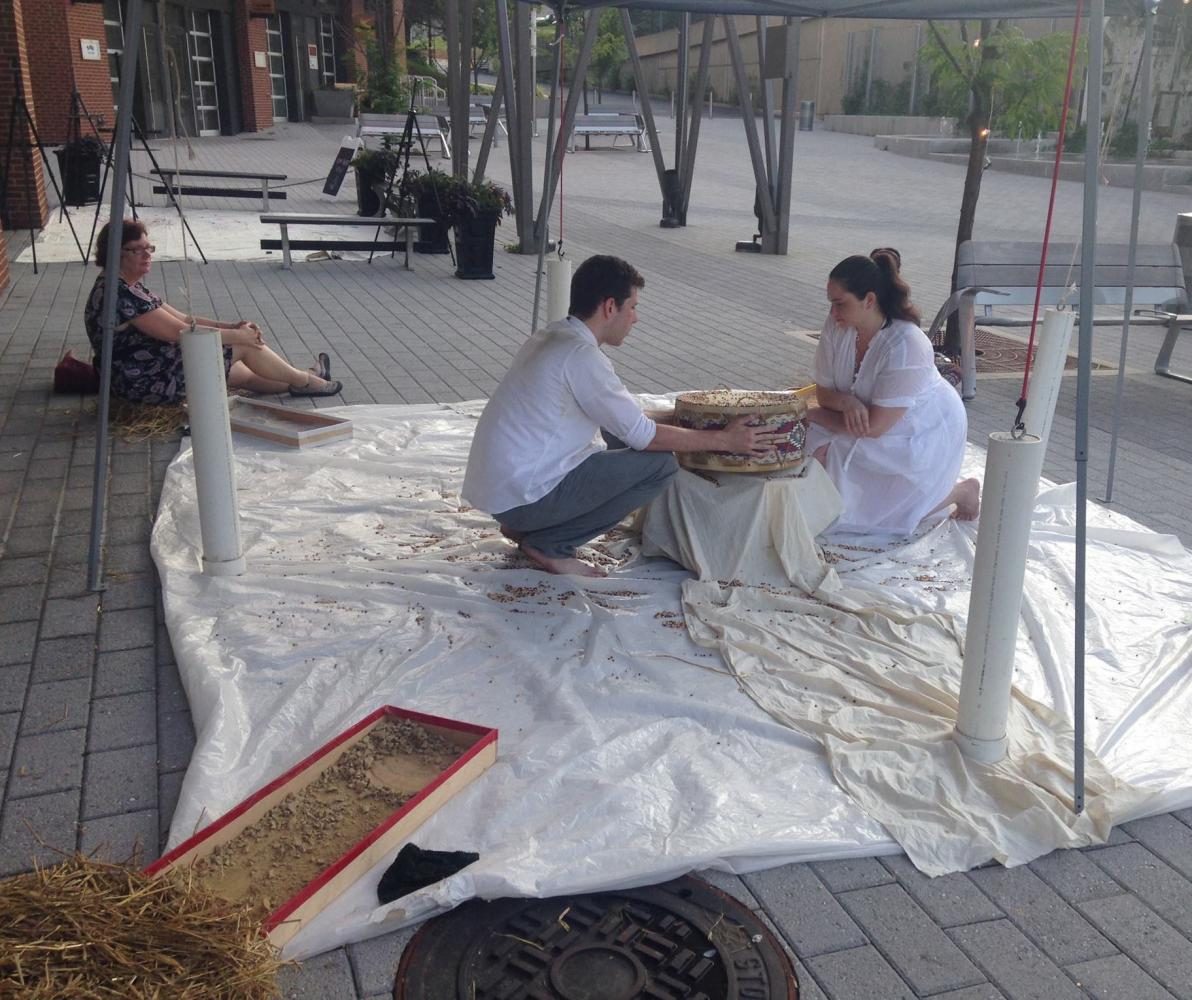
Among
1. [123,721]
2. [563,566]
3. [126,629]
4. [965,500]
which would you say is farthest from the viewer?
[965,500]

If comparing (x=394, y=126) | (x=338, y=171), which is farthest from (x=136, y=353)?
(x=394, y=126)

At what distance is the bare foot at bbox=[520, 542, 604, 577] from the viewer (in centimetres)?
446

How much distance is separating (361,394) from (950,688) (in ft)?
15.3

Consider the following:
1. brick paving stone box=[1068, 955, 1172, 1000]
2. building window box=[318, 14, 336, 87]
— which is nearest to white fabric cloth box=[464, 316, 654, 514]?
brick paving stone box=[1068, 955, 1172, 1000]

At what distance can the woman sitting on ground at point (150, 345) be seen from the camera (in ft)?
19.5

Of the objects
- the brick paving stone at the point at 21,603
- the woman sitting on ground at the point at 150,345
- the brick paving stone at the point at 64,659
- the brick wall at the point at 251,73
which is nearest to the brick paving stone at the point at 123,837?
the brick paving stone at the point at 64,659

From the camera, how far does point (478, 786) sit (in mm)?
3039

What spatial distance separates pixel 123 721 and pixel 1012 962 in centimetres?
249

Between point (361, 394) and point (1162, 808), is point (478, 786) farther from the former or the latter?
point (361, 394)

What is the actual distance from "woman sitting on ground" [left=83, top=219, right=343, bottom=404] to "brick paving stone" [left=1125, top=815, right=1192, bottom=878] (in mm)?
4501

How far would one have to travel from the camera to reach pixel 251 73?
29.5m

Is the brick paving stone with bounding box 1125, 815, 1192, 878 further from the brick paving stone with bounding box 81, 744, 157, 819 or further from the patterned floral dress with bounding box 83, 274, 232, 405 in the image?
the patterned floral dress with bounding box 83, 274, 232, 405

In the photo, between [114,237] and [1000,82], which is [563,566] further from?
[1000,82]

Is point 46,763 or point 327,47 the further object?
point 327,47
